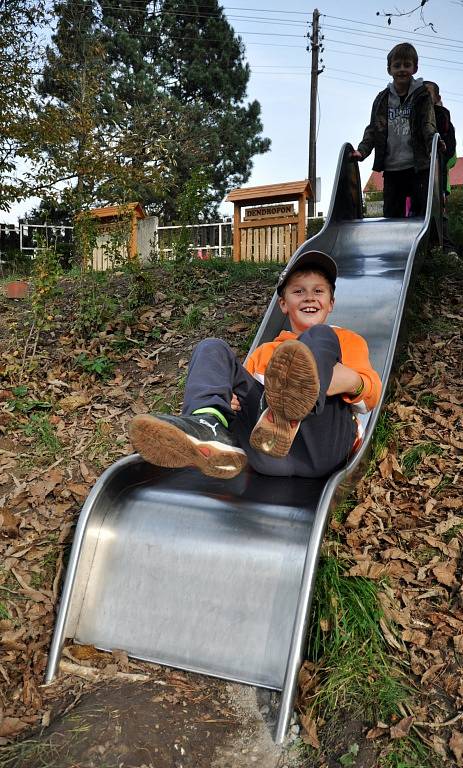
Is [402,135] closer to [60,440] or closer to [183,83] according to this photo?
[60,440]

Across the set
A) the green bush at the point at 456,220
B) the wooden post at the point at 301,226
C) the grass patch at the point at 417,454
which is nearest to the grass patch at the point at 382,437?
the grass patch at the point at 417,454

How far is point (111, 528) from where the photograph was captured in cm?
275

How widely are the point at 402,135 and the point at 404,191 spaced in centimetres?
50

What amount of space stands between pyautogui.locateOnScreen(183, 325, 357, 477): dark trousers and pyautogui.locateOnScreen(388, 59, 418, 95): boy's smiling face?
4515 mm

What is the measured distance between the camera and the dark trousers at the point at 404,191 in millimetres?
6626

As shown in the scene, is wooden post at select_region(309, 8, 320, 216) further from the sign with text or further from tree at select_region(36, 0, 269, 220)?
the sign with text

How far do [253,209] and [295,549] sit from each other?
8479mm

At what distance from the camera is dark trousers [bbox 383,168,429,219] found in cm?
663

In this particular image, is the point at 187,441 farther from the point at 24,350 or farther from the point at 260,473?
the point at 24,350

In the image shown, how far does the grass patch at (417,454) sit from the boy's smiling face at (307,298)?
3.18ft

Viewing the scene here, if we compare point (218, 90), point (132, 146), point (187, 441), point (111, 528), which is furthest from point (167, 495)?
point (218, 90)

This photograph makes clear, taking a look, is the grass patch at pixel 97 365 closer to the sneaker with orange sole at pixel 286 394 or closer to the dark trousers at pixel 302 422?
the dark trousers at pixel 302 422

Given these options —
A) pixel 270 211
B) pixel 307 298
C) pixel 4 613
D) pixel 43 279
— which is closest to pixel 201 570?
pixel 4 613

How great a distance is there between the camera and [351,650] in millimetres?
2447
